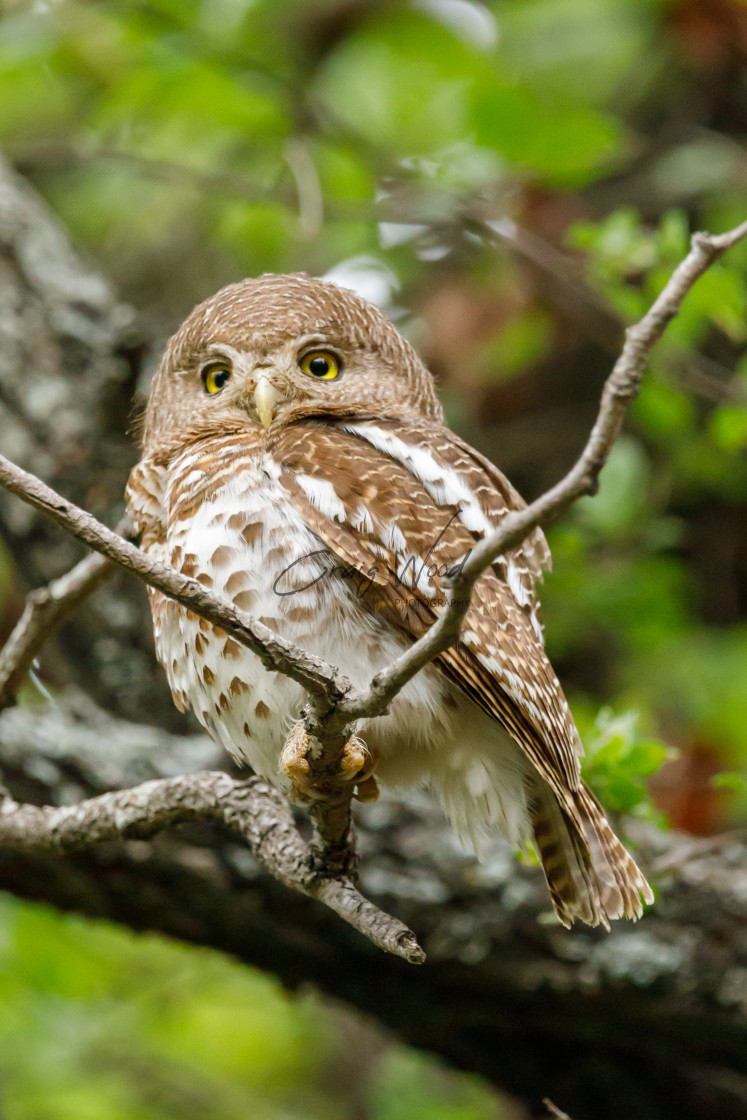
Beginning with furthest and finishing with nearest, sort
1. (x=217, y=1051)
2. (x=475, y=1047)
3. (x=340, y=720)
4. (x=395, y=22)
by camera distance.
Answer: (x=217, y=1051), (x=395, y=22), (x=475, y=1047), (x=340, y=720)

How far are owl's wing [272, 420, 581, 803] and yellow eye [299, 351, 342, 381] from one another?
0.88 feet

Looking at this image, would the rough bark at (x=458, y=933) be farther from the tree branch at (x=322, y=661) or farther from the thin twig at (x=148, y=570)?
the thin twig at (x=148, y=570)

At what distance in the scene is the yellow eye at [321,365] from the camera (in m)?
3.22

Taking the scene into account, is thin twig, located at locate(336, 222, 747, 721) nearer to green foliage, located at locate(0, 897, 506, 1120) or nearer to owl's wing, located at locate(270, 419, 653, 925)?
owl's wing, located at locate(270, 419, 653, 925)

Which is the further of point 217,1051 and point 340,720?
point 217,1051

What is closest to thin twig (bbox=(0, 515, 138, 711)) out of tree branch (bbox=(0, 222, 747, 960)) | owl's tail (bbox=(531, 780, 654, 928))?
tree branch (bbox=(0, 222, 747, 960))

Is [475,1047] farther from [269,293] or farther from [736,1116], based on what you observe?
[269,293]

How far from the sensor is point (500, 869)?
12.6 ft

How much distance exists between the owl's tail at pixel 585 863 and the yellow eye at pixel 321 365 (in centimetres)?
123

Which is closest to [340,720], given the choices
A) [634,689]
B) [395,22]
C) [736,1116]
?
[736,1116]

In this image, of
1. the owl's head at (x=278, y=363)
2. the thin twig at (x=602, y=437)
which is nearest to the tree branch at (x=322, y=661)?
the thin twig at (x=602, y=437)

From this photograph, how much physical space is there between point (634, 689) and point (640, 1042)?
1.91 meters

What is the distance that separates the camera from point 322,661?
2.04m

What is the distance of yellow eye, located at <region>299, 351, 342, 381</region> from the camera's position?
322cm
